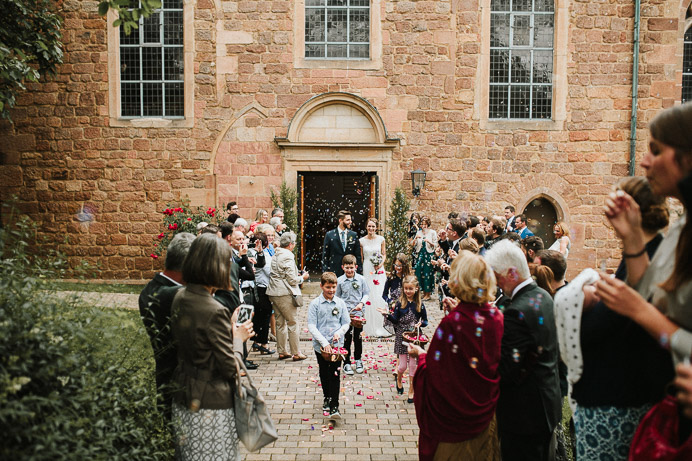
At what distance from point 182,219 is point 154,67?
4045mm

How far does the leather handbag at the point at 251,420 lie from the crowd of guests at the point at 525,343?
0.18 feet

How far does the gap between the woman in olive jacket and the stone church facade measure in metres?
10.0

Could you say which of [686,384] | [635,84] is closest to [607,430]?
[686,384]

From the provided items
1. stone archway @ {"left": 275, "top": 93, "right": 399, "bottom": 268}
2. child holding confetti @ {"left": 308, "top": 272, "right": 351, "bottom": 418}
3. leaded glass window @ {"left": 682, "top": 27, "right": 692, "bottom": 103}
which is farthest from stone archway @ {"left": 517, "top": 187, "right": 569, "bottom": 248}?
child holding confetti @ {"left": 308, "top": 272, "right": 351, "bottom": 418}

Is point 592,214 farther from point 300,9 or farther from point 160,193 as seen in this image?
point 160,193

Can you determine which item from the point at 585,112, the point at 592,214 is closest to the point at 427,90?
the point at 585,112

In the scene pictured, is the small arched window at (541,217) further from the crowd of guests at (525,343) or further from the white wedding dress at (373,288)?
the crowd of guests at (525,343)

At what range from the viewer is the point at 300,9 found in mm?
12961

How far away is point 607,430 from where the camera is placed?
2486 millimetres

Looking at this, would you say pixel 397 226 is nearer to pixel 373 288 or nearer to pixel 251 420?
pixel 373 288

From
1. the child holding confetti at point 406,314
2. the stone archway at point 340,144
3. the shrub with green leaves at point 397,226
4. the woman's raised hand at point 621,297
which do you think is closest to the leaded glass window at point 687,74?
the stone archway at point 340,144

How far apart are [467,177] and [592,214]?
322 cm

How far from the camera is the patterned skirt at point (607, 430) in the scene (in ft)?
8.02

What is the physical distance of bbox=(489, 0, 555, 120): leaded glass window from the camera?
1341 centimetres
